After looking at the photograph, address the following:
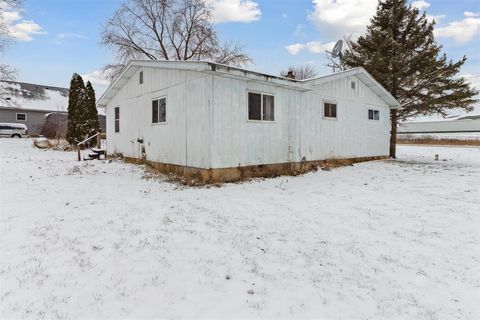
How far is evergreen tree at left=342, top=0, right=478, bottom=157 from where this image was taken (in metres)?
15.1

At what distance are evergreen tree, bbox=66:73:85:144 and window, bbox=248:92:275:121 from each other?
16.2m

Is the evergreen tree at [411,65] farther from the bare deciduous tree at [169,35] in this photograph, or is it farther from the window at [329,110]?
the bare deciduous tree at [169,35]

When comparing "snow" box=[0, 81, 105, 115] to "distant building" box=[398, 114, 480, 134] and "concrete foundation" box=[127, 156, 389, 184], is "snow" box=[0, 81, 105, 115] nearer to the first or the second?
"concrete foundation" box=[127, 156, 389, 184]

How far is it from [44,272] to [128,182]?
5.39m

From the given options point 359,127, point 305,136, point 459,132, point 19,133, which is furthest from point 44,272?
point 459,132

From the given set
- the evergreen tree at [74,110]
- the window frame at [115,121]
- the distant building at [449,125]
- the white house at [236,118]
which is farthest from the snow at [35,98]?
the distant building at [449,125]

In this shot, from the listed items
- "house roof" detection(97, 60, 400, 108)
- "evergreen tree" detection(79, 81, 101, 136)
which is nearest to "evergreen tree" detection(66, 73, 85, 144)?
"evergreen tree" detection(79, 81, 101, 136)

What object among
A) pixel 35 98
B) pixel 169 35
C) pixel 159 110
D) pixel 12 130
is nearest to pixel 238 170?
pixel 159 110

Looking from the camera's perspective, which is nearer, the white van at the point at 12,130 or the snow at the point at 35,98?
the white van at the point at 12,130

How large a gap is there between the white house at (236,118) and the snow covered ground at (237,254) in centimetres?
195

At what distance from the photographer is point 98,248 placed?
13.2 ft

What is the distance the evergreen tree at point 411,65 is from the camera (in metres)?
15.1

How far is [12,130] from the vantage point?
29203 mm

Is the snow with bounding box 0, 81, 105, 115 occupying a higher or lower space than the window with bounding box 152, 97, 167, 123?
higher
